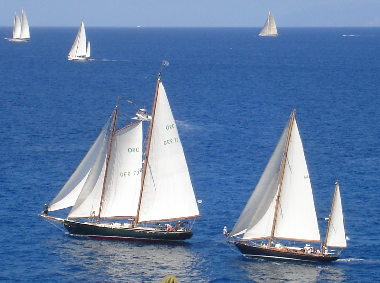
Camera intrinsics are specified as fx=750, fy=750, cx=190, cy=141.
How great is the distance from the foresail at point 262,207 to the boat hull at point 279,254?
1.33 metres

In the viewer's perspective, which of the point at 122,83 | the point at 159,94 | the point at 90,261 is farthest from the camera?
the point at 122,83

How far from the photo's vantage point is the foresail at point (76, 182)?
72.6 meters

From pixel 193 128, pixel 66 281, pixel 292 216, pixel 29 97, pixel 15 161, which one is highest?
pixel 29 97

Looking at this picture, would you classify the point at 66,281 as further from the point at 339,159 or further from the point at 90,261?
the point at 339,159

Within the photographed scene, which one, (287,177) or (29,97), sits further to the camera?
(29,97)

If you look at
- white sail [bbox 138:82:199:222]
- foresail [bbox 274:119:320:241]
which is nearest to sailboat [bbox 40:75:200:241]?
white sail [bbox 138:82:199:222]

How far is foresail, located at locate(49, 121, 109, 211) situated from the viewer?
72625 mm

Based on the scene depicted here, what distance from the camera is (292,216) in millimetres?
67312

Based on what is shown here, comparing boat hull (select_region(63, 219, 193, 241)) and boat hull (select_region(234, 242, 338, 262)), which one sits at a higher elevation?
boat hull (select_region(63, 219, 193, 241))

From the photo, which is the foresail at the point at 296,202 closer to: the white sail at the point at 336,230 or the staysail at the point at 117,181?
the white sail at the point at 336,230

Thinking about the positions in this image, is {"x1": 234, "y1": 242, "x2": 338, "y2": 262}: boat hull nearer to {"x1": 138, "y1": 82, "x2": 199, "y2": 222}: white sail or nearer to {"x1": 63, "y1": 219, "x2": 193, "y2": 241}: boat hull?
{"x1": 63, "y1": 219, "x2": 193, "y2": 241}: boat hull

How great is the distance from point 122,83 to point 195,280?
13299 cm

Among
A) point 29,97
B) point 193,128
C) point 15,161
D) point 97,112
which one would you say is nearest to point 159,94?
point 15,161

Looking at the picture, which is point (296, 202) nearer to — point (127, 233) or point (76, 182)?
point (127, 233)
